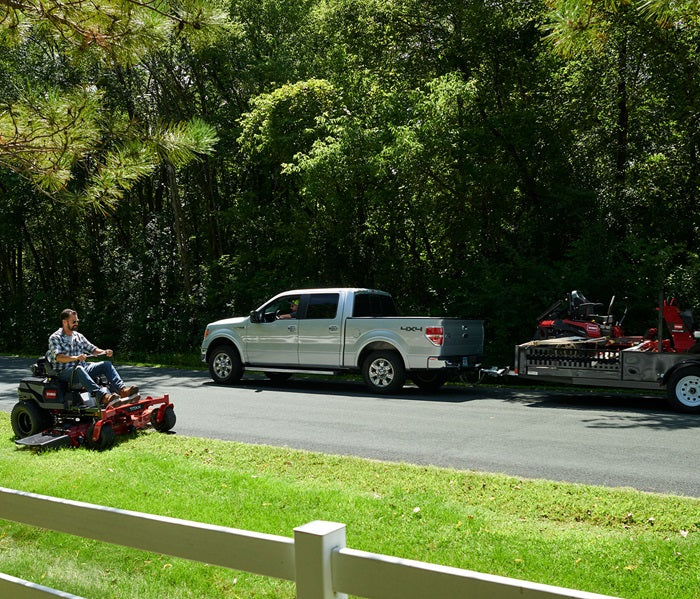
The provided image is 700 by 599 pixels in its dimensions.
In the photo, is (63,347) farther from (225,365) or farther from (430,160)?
(430,160)

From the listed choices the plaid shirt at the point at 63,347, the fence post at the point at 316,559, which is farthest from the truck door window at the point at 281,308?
the fence post at the point at 316,559

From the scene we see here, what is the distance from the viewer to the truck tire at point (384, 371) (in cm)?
1479

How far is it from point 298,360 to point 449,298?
5035 mm

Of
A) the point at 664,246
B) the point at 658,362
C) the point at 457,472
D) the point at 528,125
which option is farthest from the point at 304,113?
the point at 457,472

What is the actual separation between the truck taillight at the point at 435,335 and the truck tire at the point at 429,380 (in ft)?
3.83

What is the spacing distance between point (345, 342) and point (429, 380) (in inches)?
75.2

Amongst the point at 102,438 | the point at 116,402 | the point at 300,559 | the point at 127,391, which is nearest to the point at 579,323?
the point at 127,391

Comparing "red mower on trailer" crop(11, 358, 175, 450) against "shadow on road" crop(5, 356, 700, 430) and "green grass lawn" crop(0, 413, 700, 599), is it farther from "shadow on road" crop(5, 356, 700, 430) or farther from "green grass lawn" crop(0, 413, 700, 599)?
"shadow on road" crop(5, 356, 700, 430)

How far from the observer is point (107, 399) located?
31.5 feet

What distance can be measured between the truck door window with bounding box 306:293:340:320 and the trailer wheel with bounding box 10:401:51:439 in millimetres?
7083

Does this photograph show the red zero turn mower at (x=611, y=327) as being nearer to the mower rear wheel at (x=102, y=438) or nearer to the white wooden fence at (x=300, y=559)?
the mower rear wheel at (x=102, y=438)

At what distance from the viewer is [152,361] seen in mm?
23594

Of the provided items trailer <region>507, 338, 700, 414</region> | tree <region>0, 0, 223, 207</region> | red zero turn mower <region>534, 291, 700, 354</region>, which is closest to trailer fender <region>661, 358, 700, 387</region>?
trailer <region>507, 338, 700, 414</region>

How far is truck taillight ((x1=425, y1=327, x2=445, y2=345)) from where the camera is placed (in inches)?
567
